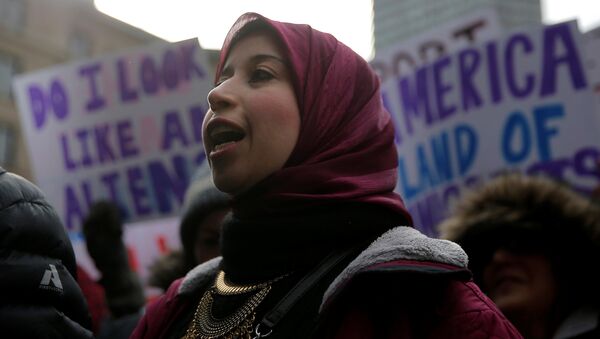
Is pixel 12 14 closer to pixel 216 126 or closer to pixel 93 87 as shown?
pixel 93 87

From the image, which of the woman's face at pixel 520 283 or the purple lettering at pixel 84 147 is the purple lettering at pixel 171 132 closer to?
the purple lettering at pixel 84 147

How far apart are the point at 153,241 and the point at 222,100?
385 centimetres

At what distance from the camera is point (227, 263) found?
4.61 ft

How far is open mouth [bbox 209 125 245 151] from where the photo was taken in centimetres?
136

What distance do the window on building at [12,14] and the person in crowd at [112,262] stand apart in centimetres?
2200

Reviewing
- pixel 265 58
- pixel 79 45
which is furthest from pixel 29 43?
pixel 265 58

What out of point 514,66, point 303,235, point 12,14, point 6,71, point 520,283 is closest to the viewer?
point 303,235

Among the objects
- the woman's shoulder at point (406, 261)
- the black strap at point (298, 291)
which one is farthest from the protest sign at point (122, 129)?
the woman's shoulder at point (406, 261)

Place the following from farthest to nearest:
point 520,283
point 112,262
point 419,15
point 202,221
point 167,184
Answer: point 419,15
point 167,184
point 112,262
point 202,221
point 520,283

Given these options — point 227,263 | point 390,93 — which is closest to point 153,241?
point 390,93

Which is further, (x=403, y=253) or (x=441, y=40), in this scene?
(x=441, y=40)

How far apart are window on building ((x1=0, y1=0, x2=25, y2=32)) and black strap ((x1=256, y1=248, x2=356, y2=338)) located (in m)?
23.9

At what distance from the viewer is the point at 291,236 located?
1288 millimetres

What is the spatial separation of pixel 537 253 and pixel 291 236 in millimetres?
1471
